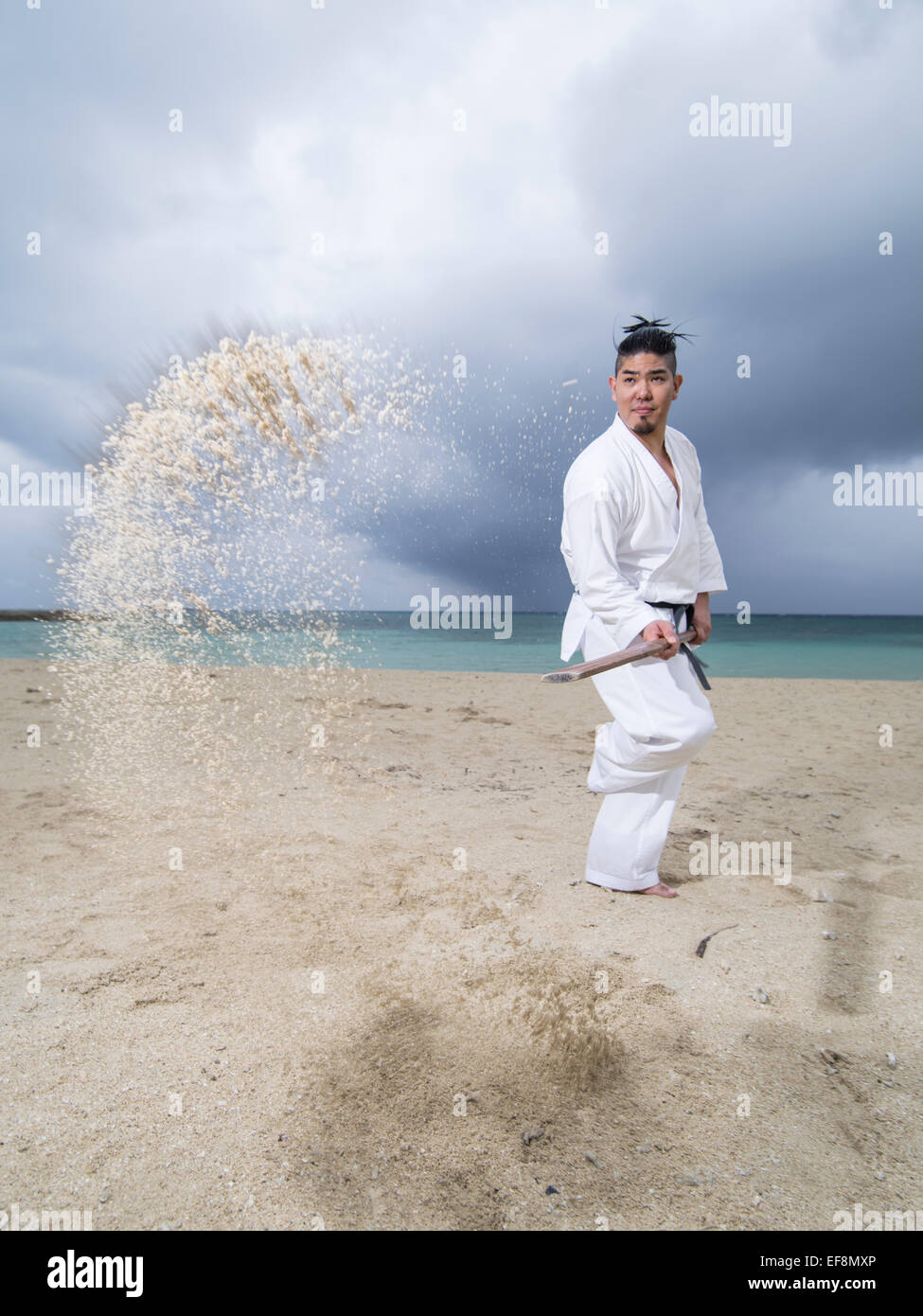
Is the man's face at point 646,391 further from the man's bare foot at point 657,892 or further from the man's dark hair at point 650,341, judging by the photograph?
the man's bare foot at point 657,892

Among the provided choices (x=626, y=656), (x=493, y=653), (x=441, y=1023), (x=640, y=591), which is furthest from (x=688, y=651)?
(x=493, y=653)

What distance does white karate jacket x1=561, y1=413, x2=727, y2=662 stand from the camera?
2.47 m

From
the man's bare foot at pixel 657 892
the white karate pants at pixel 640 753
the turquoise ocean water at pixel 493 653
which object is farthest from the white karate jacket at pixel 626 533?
the turquoise ocean water at pixel 493 653

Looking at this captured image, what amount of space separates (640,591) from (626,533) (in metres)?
0.24

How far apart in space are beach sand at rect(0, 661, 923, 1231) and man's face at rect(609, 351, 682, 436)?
1.93 metres

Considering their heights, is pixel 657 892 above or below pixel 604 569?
below

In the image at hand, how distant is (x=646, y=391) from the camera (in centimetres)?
259

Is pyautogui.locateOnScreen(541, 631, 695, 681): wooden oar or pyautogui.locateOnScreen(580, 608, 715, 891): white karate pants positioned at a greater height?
pyautogui.locateOnScreen(541, 631, 695, 681): wooden oar

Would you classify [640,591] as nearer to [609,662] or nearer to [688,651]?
[688,651]

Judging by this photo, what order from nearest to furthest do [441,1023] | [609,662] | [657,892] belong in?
[441,1023]
[609,662]
[657,892]

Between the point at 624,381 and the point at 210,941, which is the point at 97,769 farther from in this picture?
the point at 624,381

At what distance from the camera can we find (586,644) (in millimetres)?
2764

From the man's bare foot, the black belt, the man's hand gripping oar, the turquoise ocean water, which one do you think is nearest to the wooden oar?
the man's hand gripping oar

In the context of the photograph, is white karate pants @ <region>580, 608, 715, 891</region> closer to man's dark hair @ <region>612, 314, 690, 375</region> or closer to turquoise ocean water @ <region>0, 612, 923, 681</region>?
man's dark hair @ <region>612, 314, 690, 375</region>
